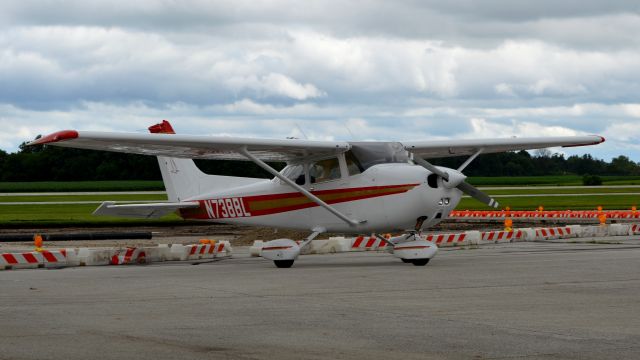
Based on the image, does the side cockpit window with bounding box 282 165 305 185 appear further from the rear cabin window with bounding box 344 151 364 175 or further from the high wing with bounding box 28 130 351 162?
the rear cabin window with bounding box 344 151 364 175

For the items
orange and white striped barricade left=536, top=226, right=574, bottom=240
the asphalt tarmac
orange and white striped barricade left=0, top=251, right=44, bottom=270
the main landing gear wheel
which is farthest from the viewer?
orange and white striped barricade left=536, top=226, right=574, bottom=240

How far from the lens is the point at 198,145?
18625mm

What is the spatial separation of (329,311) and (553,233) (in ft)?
59.5

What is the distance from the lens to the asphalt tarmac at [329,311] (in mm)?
8656

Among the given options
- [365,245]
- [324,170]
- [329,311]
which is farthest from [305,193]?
[329,311]

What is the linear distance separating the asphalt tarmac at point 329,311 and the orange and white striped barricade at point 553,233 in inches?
356

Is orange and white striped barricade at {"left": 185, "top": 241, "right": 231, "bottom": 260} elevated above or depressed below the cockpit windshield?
below

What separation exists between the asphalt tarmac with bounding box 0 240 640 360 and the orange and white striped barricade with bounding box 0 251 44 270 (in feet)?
3.09

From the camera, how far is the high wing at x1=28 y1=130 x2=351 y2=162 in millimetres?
17172

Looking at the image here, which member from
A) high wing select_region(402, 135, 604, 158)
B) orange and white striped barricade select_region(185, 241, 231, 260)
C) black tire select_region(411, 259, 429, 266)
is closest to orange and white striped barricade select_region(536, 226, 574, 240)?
high wing select_region(402, 135, 604, 158)

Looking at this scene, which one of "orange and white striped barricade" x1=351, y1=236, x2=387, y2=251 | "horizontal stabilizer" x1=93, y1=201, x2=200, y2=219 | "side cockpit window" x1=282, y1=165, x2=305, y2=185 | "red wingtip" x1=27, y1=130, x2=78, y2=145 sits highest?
"red wingtip" x1=27, y1=130, x2=78, y2=145

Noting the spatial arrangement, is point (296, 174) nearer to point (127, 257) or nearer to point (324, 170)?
point (324, 170)

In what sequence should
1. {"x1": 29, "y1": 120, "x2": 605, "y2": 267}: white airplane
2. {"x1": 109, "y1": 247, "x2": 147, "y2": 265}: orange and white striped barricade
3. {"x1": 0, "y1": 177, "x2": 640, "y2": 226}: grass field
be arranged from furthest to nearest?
{"x1": 0, "y1": 177, "x2": 640, "y2": 226}: grass field
{"x1": 109, "y1": 247, "x2": 147, "y2": 265}: orange and white striped barricade
{"x1": 29, "y1": 120, "x2": 605, "y2": 267}: white airplane

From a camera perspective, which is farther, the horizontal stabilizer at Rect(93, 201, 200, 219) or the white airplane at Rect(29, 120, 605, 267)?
the horizontal stabilizer at Rect(93, 201, 200, 219)
